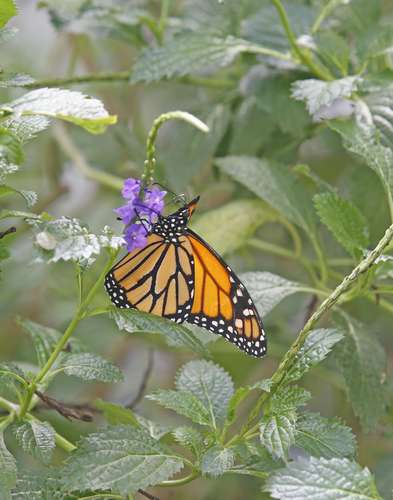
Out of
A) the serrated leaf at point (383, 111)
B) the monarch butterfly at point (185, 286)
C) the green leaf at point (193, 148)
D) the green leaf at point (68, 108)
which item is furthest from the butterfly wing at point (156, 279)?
the green leaf at point (193, 148)

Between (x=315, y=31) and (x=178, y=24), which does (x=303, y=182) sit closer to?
(x=315, y=31)

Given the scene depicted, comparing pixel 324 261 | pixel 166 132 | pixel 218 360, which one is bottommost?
pixel 218 360

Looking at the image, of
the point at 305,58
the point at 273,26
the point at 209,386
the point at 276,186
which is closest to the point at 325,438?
the point at 209,386

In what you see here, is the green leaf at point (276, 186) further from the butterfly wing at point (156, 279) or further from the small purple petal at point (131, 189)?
the small purple petal at point (131, 189)

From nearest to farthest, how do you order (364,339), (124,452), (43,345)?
(124,452) → (43,345) → (364,339)

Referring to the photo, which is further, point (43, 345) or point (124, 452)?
point (43, 345)

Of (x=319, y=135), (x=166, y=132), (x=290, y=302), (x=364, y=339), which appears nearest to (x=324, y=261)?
(x=364, y=339)
